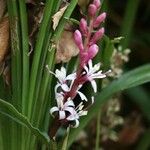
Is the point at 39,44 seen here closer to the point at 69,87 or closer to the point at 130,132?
the point at 69,87

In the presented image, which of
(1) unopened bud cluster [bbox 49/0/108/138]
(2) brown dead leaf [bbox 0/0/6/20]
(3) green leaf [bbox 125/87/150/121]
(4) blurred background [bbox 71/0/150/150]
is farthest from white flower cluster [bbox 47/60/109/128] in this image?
(3) green leaf [bbox 125/87/150/121]

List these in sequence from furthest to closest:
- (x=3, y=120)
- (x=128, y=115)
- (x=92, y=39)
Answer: (x=128, y=115)
(x=3, y=120)
(x=92, y=39)

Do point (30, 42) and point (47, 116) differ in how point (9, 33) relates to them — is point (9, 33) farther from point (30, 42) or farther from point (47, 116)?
point (47, 116)

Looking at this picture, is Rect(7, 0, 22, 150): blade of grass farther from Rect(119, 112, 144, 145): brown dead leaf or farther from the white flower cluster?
Rect(119, 112, 144, 145): brown dead leaf

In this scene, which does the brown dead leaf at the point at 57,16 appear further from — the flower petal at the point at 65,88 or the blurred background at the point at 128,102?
the blurred background at the point at 128,102

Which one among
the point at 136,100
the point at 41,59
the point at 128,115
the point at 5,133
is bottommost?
the point at 128,115

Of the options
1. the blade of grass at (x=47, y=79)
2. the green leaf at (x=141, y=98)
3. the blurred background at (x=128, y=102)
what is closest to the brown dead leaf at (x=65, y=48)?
the blade of grass at (x=47, y=79)

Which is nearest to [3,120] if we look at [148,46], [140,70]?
[140,70]
